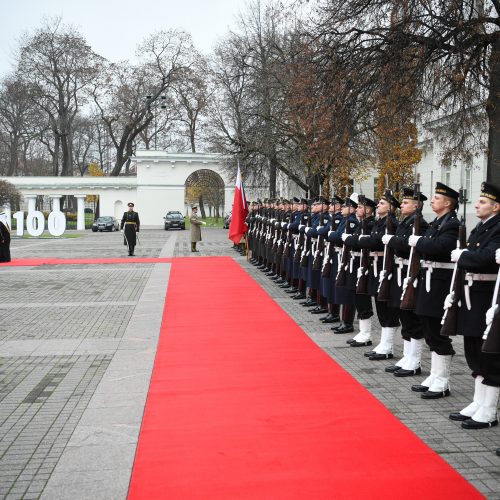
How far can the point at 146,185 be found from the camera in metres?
59.8

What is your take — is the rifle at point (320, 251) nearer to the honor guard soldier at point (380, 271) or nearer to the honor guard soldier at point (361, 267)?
the honor guard soldier at point (361, 267)

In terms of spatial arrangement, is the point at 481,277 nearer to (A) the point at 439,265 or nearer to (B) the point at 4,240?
(A) the point at 439,265

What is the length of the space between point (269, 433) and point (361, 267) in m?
3.78

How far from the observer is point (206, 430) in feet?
18.2

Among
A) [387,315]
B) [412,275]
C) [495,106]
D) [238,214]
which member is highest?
[495,106]

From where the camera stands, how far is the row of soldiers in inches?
225

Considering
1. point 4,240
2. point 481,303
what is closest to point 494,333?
point 481,303

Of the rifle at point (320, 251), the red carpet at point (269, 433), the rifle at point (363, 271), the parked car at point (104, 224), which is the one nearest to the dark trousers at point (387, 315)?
the rifle at point (363, 271)

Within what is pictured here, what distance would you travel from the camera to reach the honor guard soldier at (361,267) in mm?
8852

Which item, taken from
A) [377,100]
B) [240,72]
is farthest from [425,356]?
[240,72]

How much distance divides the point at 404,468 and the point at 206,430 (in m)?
1.60

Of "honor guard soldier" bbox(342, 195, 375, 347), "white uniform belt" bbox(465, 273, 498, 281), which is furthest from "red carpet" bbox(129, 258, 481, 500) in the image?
"white uniform belt" bbox(465, 273, 498, 281)

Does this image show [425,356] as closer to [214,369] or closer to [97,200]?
[214,369]

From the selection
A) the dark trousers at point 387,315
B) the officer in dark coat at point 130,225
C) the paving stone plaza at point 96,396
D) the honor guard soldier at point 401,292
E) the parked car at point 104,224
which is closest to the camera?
the paving stone plaza at point 96,396
